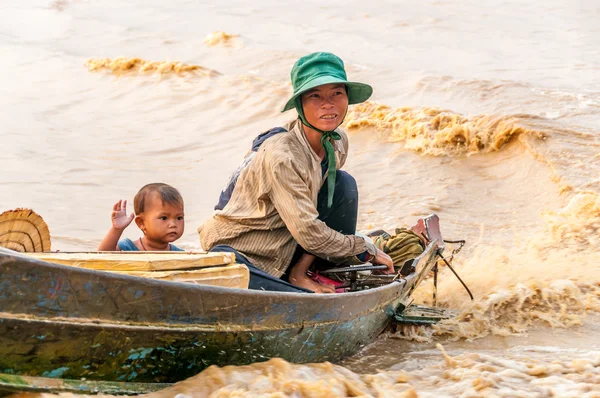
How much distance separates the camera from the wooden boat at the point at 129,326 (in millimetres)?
2605

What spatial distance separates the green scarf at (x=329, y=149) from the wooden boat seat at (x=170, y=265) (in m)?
0.81

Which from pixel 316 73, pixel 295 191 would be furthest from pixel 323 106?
pixel 295 191

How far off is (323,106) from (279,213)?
552 millimetres

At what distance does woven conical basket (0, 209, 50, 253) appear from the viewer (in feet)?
10.4

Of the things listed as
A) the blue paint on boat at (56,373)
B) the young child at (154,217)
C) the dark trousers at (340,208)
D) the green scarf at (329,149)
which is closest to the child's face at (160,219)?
the young child at (154,217)

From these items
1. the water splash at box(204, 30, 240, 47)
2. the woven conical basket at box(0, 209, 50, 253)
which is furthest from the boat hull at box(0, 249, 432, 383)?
the water splash at box(204, 30, 240, 47)

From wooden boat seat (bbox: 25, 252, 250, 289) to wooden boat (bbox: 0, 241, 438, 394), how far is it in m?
0.16

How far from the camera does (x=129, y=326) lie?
2.82 m

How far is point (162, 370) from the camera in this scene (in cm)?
303

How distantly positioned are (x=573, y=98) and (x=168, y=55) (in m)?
7.39

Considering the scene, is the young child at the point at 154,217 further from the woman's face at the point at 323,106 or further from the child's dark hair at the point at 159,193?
the woman's face at the point at 323,106

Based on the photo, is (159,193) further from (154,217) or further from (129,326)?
(129,326)

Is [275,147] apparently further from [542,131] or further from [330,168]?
[542,131]

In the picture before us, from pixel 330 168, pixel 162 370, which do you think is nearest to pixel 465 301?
pixel 330 168
